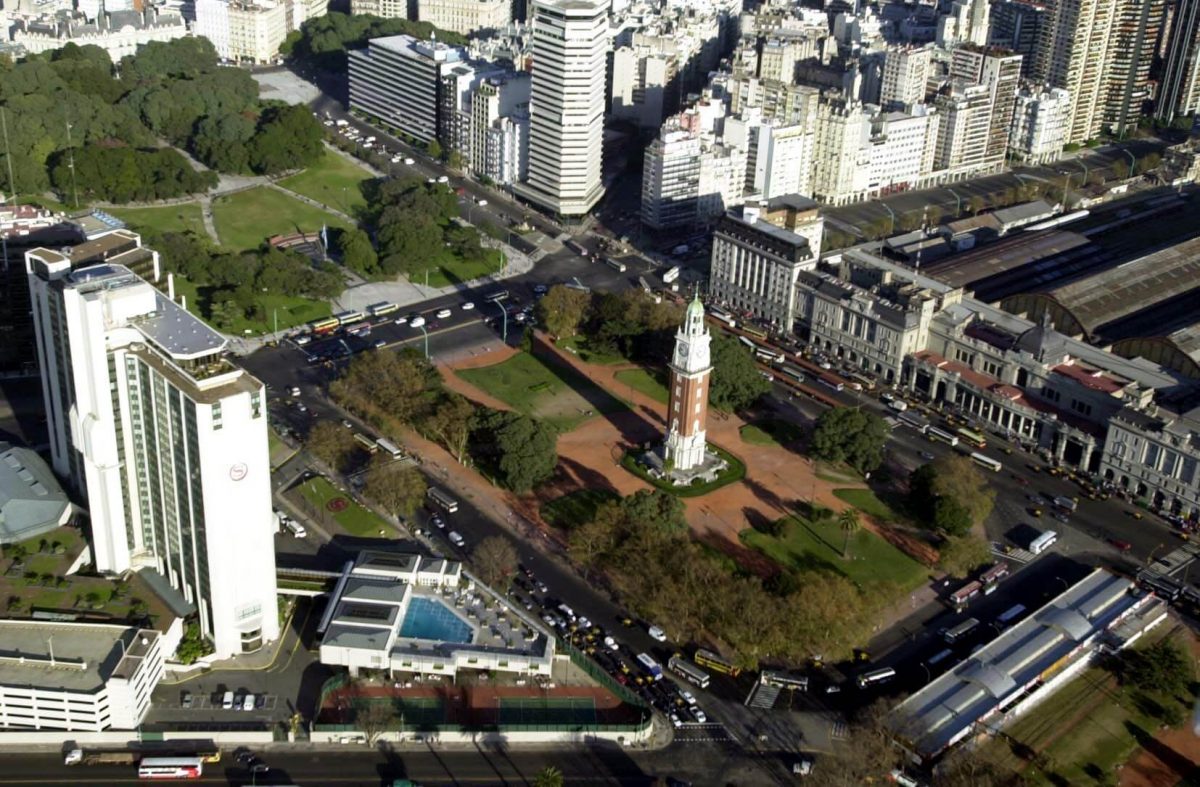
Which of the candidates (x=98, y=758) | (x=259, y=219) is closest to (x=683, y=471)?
(x=98, y=758)

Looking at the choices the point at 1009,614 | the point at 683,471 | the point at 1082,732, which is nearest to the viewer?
the point at 1082,732

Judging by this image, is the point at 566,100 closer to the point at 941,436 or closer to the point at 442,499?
the point at 941,436

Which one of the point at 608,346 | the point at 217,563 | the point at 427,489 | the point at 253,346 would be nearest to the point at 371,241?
the point at 253,346

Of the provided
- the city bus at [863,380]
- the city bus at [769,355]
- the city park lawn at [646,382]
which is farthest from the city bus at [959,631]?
the city bus at [769,355]

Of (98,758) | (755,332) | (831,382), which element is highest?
(755,332)

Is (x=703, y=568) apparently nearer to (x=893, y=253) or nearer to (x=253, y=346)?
(x=253, y=346)
